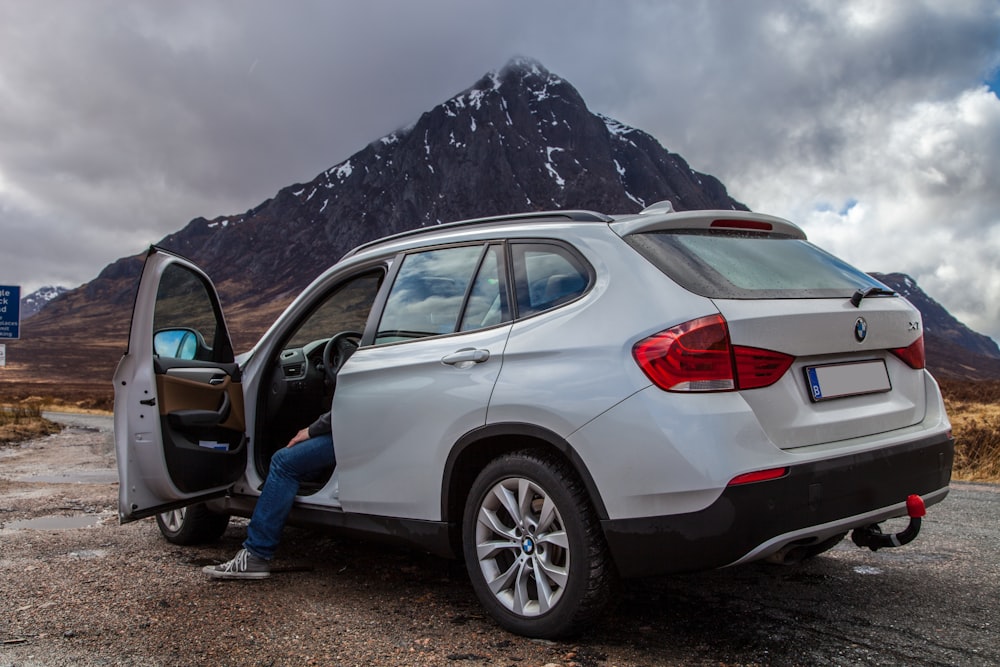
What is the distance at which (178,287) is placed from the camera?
443 centimetres

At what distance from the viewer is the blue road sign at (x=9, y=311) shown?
91.4 feet

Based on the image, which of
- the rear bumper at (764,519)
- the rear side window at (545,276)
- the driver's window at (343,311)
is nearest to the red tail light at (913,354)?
the rear bumper at (764,519)

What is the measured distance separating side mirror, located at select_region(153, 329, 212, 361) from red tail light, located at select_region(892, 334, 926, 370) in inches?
144

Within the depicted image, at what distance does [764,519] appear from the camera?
2.74 metres

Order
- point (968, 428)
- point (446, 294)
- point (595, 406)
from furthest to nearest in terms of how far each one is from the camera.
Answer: point (968, 428), point (446, 294), point (595, 406)

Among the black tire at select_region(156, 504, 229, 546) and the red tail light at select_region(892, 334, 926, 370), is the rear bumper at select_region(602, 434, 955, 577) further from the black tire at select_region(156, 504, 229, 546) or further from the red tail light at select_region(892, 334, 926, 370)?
the black tire at select_region(156, 504, 229, 546)

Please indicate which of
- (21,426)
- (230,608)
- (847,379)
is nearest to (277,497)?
(230,608)

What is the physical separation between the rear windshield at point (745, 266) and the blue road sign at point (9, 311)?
98.8ft

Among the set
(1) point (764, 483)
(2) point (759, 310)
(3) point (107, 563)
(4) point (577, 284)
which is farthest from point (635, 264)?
(3) point (107, 563)

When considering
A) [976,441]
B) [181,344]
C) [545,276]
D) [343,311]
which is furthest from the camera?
[976,441]

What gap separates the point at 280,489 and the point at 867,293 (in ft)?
10.0

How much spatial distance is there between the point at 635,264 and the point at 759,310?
505 millimetres

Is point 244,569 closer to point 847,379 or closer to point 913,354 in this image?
point 847,379

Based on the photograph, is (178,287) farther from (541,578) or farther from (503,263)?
(541,578)
